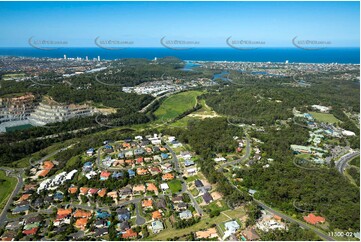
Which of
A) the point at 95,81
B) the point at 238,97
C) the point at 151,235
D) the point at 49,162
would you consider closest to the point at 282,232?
the point at 151,235

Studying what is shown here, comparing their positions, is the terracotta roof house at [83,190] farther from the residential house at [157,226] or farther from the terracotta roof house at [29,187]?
the residential house at [157,226]

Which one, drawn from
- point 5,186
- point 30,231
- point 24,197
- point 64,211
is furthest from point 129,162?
point 30,231

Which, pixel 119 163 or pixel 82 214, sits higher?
pixel 119 163

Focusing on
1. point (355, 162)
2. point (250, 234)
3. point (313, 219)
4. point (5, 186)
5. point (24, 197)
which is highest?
point (355, 162)

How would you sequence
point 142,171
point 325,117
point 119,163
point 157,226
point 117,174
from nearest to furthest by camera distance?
point 157,226 < point 117,174 < point 142,171 < point 119,163 < point 325,117

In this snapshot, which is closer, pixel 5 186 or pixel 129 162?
pixel 5 186

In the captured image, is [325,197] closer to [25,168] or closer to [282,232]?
[282,232]

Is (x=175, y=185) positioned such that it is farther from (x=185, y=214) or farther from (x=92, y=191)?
(x=92, y=191)
